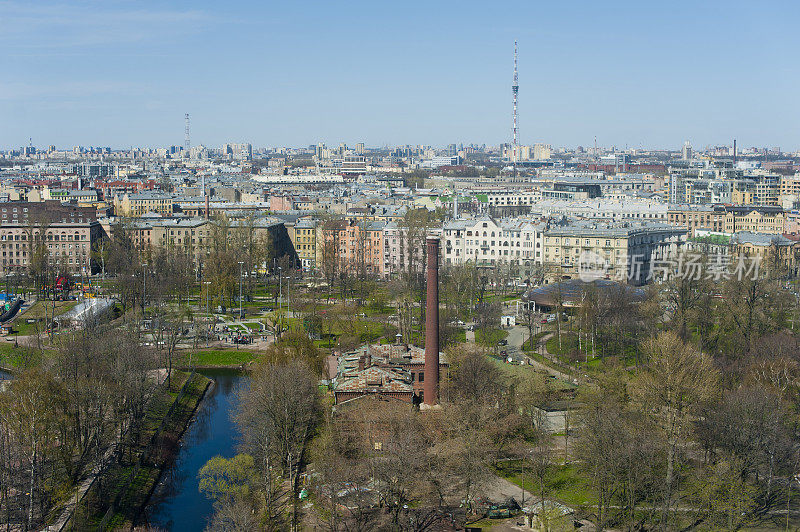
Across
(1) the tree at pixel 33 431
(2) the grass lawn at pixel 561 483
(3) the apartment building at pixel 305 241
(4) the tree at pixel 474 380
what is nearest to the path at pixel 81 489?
(1) the tree at pixel 33 431

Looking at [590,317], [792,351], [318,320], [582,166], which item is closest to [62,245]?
[318,320]

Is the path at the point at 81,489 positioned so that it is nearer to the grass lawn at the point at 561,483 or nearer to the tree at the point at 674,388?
the grass lawn at the point at 561,483

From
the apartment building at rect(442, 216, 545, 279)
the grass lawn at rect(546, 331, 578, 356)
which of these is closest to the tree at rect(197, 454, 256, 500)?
the grass lawn at rect(546, 331, 578, 356)

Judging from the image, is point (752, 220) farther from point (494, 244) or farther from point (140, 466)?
point (140, 466)

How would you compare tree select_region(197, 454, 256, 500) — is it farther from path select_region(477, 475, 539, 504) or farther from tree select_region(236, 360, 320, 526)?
path select_region(477, 475, 539, 504)

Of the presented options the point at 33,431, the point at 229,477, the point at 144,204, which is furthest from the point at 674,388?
the point at 144,204

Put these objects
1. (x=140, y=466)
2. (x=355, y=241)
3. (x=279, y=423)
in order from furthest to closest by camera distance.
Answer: (x=355, y=241)
(x=140, y=466)
(x=279, y=423)

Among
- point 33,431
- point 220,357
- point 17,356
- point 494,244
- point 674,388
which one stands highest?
point 494,244
